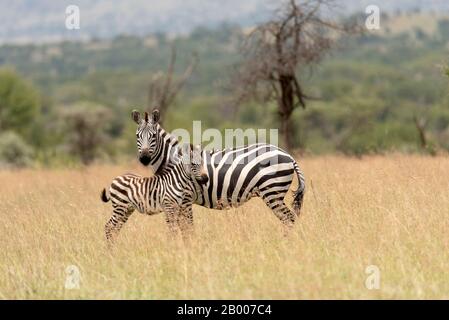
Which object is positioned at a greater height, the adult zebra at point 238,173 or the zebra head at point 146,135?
the zebra head at point 146,135

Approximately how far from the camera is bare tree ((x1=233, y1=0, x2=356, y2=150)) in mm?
21250

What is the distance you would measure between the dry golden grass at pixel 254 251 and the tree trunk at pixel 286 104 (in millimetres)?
8307

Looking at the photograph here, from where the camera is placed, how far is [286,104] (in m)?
22.0

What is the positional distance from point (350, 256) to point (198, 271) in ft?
5.80

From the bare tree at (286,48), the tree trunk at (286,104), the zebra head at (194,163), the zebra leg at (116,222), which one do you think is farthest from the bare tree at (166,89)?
the zebra head at (194,163)

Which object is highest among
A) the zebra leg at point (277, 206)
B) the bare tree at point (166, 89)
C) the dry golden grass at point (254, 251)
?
the bare tree at point (166, 89)

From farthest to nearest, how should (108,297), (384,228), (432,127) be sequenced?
(432,127) → (384,228) → (108,297)

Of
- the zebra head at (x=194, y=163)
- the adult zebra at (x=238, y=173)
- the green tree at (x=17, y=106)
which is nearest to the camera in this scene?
the zebra head at (x=194, y=163)

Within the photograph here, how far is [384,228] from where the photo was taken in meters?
10.2

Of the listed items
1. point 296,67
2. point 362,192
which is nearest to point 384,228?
point 362,192

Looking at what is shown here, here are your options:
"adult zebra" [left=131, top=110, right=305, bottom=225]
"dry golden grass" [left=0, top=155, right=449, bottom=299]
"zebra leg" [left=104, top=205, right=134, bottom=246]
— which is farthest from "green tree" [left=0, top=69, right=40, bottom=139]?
"adult zebra" [left=131, top=110, right=305, bottom=225]

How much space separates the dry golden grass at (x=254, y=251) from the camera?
841 cm

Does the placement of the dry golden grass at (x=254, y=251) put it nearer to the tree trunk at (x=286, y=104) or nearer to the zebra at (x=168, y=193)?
the zebra at (x=168, y=193)
